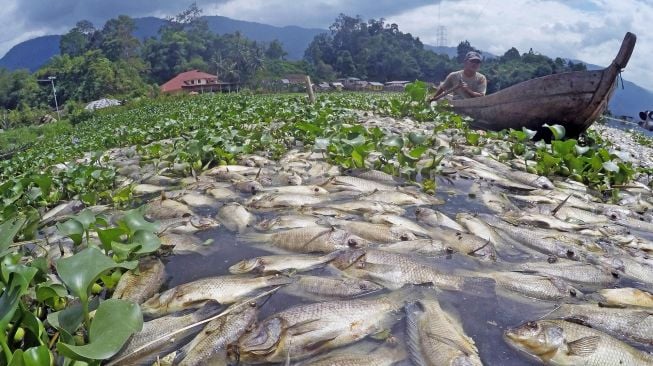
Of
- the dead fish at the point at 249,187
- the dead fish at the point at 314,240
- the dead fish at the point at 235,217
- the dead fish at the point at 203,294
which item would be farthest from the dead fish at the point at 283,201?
the dead fish at the point at 203,294

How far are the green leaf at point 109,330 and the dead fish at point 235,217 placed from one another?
6.31 feet

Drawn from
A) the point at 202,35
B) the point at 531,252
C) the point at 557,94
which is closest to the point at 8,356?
the point at 531,252

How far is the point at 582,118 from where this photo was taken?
9250mm

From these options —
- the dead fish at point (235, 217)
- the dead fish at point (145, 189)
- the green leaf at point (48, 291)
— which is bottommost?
the dead fish at point (145, 189)

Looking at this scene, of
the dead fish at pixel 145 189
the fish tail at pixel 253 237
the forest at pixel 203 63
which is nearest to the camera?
the fish tail at pixel 253 237

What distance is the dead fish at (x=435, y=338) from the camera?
2279mm

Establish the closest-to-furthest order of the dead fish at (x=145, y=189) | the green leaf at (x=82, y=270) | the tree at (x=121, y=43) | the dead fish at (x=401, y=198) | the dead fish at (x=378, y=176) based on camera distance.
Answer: the green leaf at (x=82, y=270), the dead fish at (x=401, y=198), the dead fish at (x=378, y=176), the dead fish at (x=145, y=189), the tree at (x=121, y=43)

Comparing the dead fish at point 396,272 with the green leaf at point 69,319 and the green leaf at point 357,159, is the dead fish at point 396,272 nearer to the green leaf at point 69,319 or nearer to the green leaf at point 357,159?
the green leaf at point 69,319

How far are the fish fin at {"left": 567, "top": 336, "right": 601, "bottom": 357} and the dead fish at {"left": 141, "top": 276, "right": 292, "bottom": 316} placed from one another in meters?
1.66

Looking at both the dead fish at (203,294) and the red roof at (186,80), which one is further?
the red roof at (186,80)

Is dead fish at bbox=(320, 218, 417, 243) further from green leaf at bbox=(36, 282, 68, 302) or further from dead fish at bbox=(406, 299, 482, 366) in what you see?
green leaf at bbox=(36, 282, 68, 302)

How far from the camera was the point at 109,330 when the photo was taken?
86.1 inches

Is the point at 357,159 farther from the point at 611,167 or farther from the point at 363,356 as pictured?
the point at 363,356

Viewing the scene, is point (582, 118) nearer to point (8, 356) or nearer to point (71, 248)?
point (71, 248)
